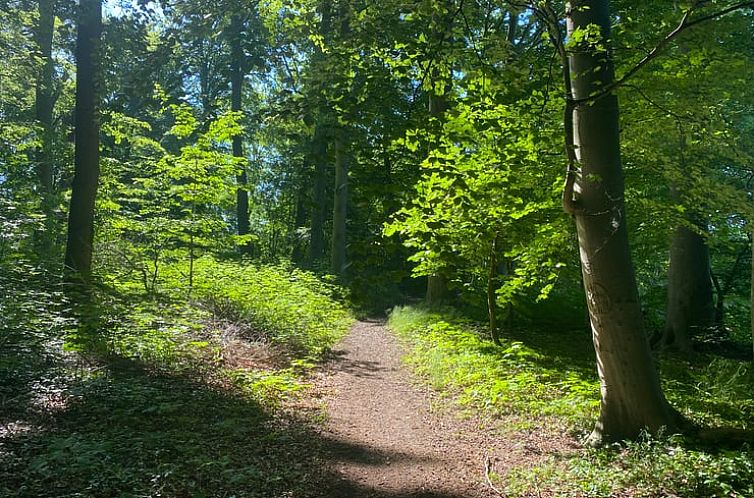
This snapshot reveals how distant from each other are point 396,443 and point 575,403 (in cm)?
227

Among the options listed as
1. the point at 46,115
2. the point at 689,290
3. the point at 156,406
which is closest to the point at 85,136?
the point at 156,406

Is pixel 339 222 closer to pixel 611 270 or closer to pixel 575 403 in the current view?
pixel 575 403

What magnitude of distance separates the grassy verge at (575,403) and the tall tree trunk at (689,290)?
806 mm

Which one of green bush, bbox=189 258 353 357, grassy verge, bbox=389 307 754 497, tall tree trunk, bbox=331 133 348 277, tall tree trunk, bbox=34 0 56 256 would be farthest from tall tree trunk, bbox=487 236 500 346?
tall tree trunk, bbox=34 0 56 256

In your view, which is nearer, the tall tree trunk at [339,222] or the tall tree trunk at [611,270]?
the tall tree trunk at [611,270]

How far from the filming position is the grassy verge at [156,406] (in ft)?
12.6

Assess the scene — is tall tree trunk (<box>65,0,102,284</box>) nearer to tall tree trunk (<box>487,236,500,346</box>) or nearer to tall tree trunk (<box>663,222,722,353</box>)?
tall tree trunk (<box>487,236,500,346</box>)

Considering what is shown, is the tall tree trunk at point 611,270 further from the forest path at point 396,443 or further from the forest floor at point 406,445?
the forest path at point 396,443

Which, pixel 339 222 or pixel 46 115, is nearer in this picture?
pixel 46 115

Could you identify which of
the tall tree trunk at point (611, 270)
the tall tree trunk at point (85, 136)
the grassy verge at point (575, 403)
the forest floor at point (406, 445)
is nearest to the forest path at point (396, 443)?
the forest floor at point (406, 445)

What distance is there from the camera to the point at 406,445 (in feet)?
17.7

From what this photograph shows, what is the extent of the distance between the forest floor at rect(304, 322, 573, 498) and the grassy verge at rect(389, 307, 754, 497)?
27 cm

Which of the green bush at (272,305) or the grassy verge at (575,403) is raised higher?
the green bush at (272,305)

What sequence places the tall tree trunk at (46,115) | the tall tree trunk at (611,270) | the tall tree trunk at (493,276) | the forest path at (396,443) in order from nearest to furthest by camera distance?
the forest path at (396,443) → the tall tree trunk at (611,270) → the tall tree trunk at (493,276) → the tall tree trunk at (46,115)
